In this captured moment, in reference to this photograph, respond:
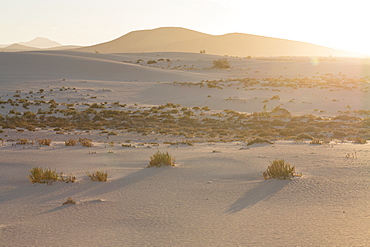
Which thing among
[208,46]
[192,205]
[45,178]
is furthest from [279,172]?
[208,46]

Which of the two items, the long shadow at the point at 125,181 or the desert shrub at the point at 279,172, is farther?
the desert shrub at the point at 279,172

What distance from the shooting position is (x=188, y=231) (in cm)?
514

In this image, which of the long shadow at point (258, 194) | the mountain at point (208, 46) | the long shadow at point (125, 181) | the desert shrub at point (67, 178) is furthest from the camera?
the mountain at point (208, 46)

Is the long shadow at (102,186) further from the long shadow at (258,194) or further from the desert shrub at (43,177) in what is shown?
the long shadow at (258,194)

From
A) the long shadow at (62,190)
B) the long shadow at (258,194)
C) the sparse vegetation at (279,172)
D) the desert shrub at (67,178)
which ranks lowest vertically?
the long shadow at (62,190)

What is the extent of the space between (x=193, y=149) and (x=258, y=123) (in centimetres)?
1185

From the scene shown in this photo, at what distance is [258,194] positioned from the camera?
278 inches

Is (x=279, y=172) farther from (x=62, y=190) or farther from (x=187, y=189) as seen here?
(x=62, y=190)

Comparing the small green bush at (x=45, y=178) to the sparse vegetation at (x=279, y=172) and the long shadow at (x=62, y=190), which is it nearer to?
the long shadow at (x=62, y=190)

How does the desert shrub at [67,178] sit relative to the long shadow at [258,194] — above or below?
below

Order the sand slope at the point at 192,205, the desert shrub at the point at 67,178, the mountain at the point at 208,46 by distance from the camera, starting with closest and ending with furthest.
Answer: the sand slope at the point at 192,205, the desert shrub at the point at 67,178, the mountain at the point at 208,46

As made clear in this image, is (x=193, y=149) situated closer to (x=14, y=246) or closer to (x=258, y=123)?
(x=14, y=246)

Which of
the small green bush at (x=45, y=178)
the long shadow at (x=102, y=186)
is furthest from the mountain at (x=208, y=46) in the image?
the small green bush at (x=45, y=178)

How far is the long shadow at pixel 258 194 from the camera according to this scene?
6320 mm
